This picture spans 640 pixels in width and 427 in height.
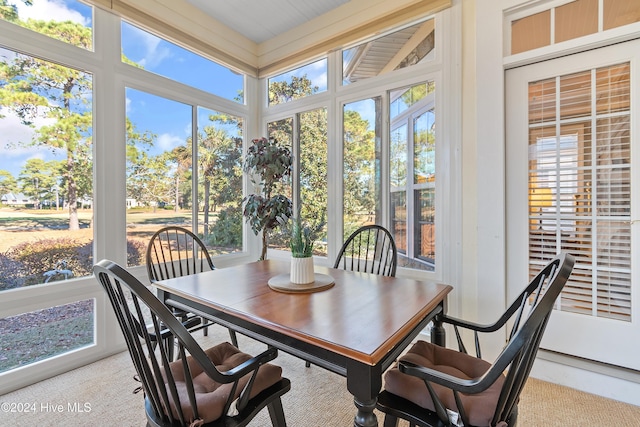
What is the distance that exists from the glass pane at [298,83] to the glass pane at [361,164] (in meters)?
0.49

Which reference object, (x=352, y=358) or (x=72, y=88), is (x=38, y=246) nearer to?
(x=72, y=88)

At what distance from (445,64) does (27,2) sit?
2988 mm

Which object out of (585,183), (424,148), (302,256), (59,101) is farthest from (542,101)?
(59,101)

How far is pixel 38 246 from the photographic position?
207cm

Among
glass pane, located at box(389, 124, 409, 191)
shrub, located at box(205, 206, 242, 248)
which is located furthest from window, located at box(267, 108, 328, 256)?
glass pane, located at box(389, 124, 409, 191)

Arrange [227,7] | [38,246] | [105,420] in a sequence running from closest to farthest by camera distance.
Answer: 1. [105,420]
2. [38,246]
3. [227,7]

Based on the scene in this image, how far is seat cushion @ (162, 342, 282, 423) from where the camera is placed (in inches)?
39.9

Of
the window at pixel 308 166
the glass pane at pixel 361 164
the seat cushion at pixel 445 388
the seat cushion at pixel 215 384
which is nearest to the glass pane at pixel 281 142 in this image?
the window at pixel 308 166

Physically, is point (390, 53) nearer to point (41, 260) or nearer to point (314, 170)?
point (314, 170)

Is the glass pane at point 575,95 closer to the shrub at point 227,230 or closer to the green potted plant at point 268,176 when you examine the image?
the green potted plant at point 268,176

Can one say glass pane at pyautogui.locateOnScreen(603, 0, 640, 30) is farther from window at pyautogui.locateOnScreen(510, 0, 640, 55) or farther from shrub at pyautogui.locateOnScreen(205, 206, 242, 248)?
shrub at pyautogui.locateOnScreen(205, 206, 242, 248)

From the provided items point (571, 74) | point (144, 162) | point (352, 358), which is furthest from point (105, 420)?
point (571, 74)

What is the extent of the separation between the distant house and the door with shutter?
11.1 ft

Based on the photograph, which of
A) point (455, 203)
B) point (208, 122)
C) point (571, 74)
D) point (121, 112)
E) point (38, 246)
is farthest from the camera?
point (208, 122)
